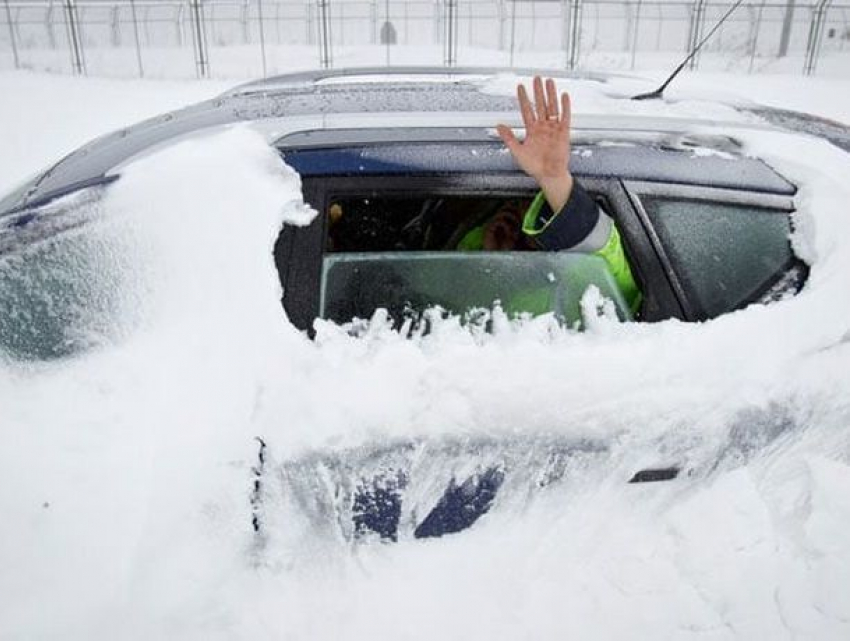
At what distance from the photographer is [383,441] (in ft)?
5.18

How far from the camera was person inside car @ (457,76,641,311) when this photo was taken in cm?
169

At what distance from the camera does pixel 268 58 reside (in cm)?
1755

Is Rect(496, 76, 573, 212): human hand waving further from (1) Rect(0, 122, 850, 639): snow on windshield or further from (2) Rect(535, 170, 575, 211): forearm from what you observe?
(1) Rect(0, 122, 850, 639): snow on windshield

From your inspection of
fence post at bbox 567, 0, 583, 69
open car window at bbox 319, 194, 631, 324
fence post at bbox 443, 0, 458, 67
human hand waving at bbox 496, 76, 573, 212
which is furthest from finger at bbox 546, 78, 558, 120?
fence post at bbox 567, 0, 583, 69

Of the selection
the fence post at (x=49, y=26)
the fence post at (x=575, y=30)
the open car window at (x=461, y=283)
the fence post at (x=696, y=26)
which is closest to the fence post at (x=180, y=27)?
the fence post at (x=49, y=26)

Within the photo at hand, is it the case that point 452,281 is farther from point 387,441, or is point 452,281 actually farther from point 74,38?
point 74,38

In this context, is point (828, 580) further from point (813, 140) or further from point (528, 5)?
point (528, 5)

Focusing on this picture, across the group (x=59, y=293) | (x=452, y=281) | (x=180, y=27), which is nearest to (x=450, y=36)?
(x=180, y=27)

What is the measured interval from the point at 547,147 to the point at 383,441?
84cm

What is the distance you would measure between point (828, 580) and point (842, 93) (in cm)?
1228

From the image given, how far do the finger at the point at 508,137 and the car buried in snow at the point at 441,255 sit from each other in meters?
0.05

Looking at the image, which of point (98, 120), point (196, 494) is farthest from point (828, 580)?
point (98, 120)

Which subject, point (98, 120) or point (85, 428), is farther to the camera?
point (98, 120)

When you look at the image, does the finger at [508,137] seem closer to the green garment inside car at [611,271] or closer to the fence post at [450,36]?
the green garment inside car at [611,271]
